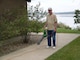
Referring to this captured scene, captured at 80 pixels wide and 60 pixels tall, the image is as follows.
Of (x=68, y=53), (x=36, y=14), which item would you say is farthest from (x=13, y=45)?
(x=68, y=53)

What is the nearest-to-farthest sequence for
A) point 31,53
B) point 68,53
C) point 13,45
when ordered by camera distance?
point 68,53 < point 31,53 < point 13,45

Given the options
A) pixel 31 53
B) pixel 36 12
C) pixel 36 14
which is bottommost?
pixel 31 53

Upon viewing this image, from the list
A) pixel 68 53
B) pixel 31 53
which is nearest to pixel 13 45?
pixel 31 53

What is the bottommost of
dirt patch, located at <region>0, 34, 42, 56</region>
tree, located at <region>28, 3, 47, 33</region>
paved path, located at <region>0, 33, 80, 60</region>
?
paved path, located at <region>0, 33, 80, 60</region>

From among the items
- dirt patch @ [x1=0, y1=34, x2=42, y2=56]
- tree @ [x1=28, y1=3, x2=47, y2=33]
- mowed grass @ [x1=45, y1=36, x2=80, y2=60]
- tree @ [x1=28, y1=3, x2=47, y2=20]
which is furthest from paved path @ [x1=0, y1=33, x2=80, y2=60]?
tree @ [x1=28, y1=3, x2=47, y2=20]

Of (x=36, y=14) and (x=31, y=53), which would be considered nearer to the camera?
(x=31, y=53)

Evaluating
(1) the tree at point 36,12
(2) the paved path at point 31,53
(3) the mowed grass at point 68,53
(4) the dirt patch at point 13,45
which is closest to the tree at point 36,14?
(1) the tree at point 36,12

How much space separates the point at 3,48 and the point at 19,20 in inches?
56.5

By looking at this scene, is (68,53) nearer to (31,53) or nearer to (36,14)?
(31,53)

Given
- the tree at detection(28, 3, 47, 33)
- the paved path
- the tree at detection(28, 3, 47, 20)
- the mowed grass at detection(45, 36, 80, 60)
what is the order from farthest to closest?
the tree at detection(28, 3, 47, 20)
the tree at detection(28, 3, 47, 33)
the paved path
the mowed grass at detection(45, 36, 80, 60)

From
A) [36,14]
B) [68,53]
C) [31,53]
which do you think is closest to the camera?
[68,53]

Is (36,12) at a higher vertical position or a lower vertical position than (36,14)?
higher

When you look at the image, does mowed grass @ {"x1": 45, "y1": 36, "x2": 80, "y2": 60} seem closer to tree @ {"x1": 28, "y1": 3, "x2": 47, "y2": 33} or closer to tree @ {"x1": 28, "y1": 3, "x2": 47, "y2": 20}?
tree @ {"x1": 28, "y1": 3, "x2": 47, "y2": 33}

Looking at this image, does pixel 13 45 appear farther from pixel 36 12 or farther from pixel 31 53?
pixel 31 53
